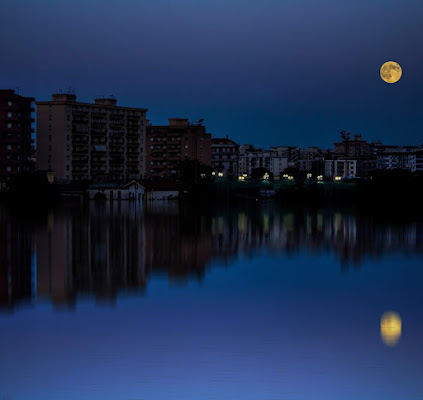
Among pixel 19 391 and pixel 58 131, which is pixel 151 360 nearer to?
pixel 19 391

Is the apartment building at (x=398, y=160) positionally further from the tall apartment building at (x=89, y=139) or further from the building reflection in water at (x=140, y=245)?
the building reflection in water at (x=140, y=245)

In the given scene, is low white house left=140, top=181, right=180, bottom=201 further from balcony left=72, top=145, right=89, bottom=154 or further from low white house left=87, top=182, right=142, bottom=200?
balcony left=72, top=145, right=89, bottom=154

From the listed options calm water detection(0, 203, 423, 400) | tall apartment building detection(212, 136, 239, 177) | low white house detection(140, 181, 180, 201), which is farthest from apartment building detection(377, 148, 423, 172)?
calm water detection(0, 203, 423, 400)

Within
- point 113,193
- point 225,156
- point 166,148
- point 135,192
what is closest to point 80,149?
point 113,193

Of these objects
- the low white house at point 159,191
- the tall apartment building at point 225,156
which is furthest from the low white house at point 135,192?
the tall apartment building at point 225,156

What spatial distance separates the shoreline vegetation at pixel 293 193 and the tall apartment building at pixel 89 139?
6.79m

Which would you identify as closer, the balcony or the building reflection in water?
the building reflection in water

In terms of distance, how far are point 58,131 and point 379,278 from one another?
56.3 meters

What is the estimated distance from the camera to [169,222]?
32.9 metres

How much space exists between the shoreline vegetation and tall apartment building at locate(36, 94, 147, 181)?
6787 millimetres

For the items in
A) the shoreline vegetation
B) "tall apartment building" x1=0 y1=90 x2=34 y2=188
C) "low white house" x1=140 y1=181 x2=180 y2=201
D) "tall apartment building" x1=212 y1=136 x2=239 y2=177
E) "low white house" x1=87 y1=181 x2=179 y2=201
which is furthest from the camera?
"tall apartment building" x1=212 y1=136 x2=239 y2=177

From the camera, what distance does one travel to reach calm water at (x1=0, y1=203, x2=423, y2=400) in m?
8.72

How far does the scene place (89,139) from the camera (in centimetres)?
7125

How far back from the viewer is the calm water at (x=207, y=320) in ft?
28.6
